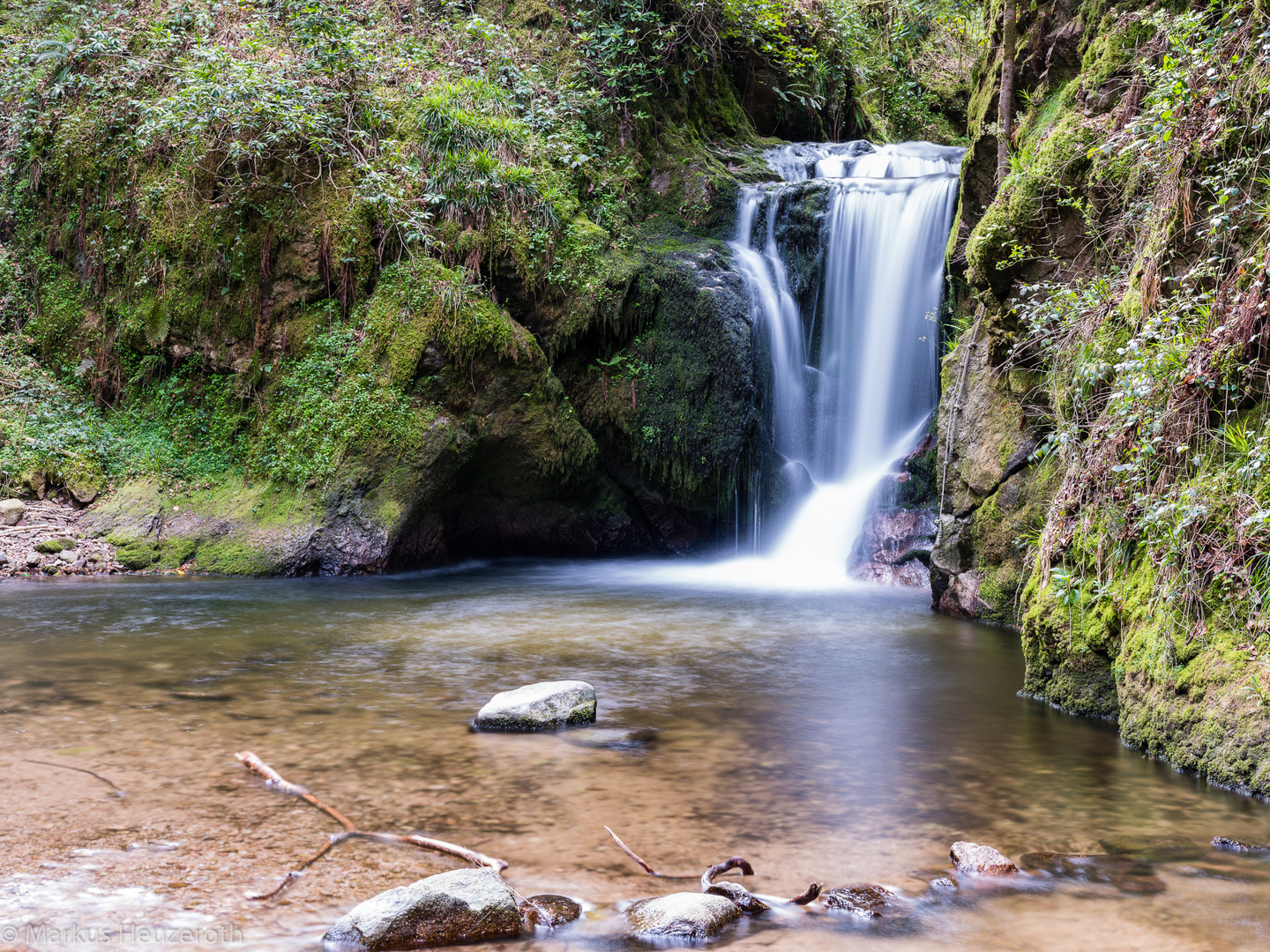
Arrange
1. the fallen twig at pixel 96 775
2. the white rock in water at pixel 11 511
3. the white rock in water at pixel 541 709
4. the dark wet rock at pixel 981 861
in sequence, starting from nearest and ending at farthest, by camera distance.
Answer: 1. the dark wet rock at pixel 981 861
2. the fallen twig at pixel 96 775
3. the white rock in water at pixel 541 709
4. the white rock in water at pixel 11 511

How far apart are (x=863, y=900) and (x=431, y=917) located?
1413mm

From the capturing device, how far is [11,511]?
10.5m

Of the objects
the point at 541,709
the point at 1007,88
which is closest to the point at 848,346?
the point at 1007,88

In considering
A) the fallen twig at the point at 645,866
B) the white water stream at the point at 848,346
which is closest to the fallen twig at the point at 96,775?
the fallen twig at the point at 645,866

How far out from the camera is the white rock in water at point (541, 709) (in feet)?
16.0

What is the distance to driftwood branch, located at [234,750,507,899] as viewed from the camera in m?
3.16

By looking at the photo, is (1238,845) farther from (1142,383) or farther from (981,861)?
(1142,383)

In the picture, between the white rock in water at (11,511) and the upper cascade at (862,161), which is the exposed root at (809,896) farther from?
the upper cascade at (862,161)

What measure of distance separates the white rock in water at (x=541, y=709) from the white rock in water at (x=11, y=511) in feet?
27.3

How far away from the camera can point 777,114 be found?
15758 millimetres

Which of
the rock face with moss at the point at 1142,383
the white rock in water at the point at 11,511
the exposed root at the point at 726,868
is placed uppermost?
the rock face with moss at the point at 1142,383

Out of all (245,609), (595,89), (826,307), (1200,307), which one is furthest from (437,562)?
(1200,307)

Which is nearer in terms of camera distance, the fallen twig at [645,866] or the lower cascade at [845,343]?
the fallen twig at [645,866]

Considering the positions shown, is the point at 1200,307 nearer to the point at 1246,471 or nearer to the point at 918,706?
the point at 1246,471
